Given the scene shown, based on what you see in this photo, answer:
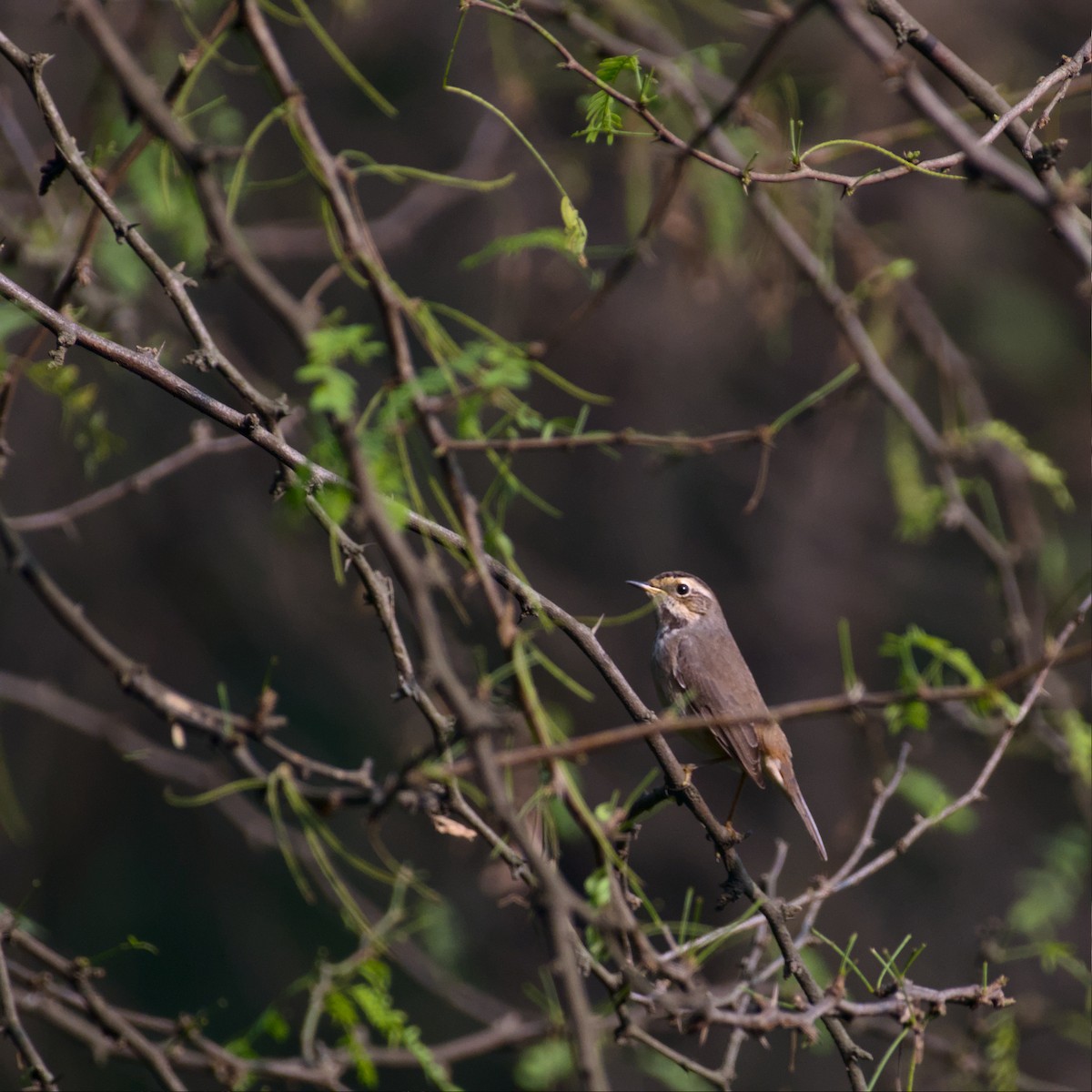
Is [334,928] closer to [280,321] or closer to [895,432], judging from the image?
[895,432]

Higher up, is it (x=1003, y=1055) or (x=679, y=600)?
(x=679, y=600)

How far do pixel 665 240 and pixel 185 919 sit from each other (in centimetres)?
611

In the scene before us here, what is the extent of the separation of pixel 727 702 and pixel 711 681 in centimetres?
12

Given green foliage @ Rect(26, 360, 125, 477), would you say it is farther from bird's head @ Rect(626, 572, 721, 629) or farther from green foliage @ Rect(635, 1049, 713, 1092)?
green foliage @ Rect(635, 1049, 713, 1092)

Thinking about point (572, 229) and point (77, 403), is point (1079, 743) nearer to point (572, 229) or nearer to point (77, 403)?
point (572, 229)

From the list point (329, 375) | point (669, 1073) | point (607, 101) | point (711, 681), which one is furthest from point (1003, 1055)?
point (329, 375)

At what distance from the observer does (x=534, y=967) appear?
8266 mm

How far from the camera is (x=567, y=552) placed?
29.2 ft

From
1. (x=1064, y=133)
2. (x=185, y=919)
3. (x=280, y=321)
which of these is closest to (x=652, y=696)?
(x=185, y=919)

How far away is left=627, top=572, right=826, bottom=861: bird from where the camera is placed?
15.2ft

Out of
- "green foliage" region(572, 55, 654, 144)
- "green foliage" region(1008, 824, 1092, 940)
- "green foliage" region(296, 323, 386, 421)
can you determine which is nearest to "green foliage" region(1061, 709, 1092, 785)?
"green foliage" region(1008, 824, 1092, 940)

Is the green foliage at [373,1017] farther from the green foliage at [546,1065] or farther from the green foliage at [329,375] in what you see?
the green foliage at [329,375]

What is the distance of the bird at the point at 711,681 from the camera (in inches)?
182

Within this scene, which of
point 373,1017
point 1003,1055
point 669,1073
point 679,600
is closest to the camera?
point 373,1017
